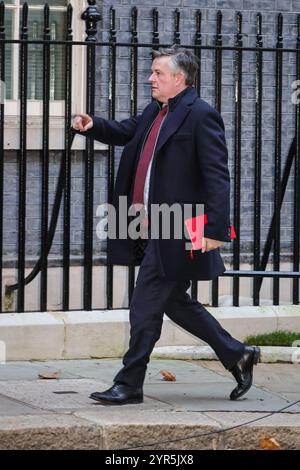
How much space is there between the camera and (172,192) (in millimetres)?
7676

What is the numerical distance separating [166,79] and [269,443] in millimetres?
2001

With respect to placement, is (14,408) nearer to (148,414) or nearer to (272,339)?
(148,414)

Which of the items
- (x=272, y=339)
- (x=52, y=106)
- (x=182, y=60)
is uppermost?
(x=182, y=60)

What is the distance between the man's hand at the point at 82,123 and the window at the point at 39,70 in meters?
2.91

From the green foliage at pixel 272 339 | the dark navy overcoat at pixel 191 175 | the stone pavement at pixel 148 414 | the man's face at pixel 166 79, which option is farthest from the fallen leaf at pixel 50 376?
the man's face at pixel 166 79

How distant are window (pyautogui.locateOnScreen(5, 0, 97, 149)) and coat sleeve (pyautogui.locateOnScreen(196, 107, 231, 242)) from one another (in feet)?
10.9

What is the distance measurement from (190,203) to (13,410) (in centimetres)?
142

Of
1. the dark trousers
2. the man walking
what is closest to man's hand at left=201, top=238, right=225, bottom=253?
the man walking

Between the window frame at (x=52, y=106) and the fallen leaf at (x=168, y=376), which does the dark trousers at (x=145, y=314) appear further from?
the window frame at (x=52, y=106)

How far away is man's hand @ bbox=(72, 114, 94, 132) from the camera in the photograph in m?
7.82

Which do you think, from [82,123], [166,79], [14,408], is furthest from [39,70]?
[14,408]

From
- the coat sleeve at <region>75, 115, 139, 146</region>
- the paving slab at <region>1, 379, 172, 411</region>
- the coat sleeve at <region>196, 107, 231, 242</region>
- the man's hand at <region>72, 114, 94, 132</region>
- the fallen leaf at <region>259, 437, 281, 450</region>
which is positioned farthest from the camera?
the coat sleeve at <region>75, 115, 139, 146</region>

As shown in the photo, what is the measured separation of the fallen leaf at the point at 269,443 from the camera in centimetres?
727

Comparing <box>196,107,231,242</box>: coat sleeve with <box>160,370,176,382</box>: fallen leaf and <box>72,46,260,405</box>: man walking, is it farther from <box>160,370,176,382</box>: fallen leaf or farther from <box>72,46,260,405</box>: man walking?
<box>160,370,176,382</box>: fallen leaf
